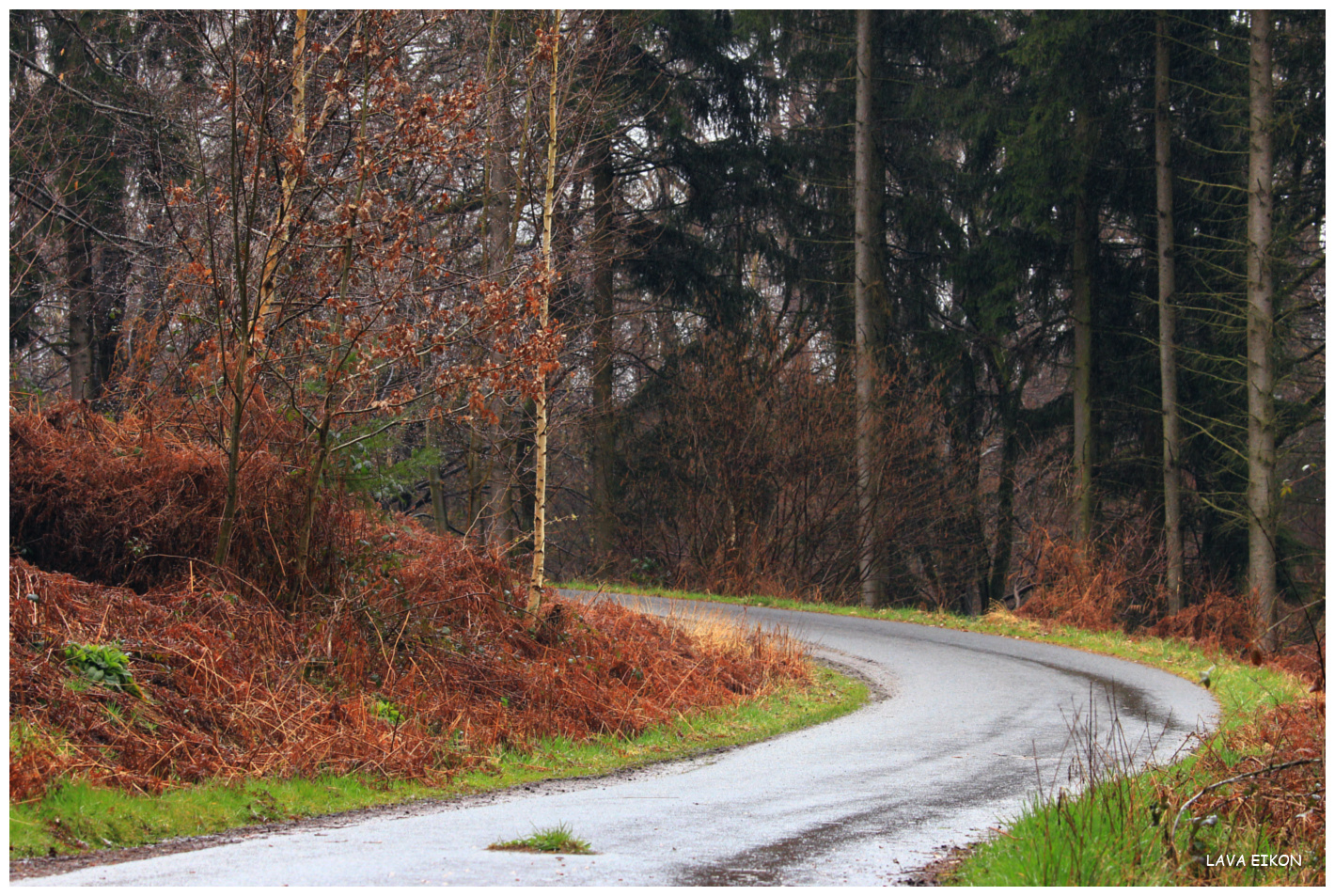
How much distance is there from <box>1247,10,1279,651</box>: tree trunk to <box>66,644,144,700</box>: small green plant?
60.9ft

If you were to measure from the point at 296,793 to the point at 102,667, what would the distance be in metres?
1.90

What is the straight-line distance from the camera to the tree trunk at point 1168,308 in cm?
2455

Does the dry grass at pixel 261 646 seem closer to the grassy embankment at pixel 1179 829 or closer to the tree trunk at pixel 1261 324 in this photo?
the grassy embankment at pixel 1179 829

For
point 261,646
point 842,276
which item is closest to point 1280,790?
point 261,646

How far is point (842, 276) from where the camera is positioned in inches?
1190

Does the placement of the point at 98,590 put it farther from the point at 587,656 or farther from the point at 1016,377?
the point at 1016,377

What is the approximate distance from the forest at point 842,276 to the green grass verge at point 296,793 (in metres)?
2.77

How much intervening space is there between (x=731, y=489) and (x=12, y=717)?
19.4 metres

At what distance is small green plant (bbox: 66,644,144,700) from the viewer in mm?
8016

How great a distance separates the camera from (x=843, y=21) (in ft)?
96.9

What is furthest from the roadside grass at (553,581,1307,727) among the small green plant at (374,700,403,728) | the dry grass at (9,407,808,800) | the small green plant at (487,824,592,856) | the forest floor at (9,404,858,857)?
the small green plant at (487,824,592,856)

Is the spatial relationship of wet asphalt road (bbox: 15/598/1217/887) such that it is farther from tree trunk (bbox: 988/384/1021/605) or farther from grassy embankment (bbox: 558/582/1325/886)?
tree trunk (bbox: 988/384/1021/605)

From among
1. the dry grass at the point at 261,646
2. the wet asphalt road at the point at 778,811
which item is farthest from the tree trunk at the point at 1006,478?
the dry grass at the point at 261,646

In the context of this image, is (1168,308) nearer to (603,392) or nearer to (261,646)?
(603,392)
